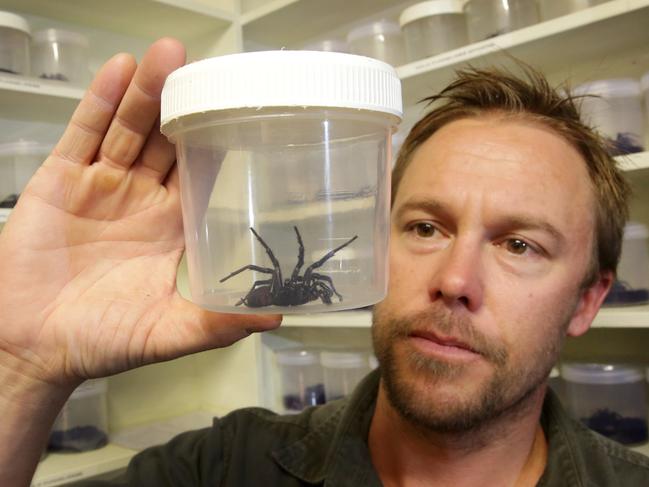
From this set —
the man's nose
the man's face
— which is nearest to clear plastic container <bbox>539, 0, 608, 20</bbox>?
the man's face

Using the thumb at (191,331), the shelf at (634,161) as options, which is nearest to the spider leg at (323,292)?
the thumb at (191,331)

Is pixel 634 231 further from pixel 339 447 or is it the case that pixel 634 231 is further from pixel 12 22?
pixel 12 22

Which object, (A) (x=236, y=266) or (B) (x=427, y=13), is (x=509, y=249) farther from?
(B) (x=427, y=13)

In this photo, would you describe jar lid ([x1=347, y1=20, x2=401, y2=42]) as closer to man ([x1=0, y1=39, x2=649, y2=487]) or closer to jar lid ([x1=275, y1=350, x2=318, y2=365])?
man ([x1=0, y1=39, x2=649, y2=487])

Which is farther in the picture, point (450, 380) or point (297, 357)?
point (297, 357)

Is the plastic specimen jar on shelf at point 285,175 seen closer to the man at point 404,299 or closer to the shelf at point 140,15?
the man at point 404,299

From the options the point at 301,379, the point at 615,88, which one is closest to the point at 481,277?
the point at 615,88
